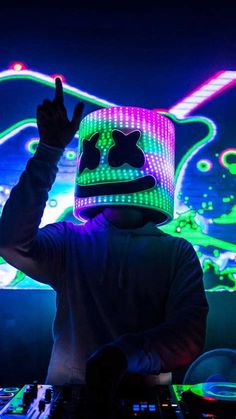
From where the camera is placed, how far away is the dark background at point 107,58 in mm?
2055

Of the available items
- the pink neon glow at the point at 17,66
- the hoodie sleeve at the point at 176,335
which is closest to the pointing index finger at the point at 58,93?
the hoodie sleeve at the point at 176,335

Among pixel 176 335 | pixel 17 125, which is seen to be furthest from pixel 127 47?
pixel 176 335

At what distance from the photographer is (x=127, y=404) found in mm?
945

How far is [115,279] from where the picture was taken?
1419 millimetres

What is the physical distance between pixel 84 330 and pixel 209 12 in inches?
64.9

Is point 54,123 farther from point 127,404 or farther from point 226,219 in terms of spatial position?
point 226,219

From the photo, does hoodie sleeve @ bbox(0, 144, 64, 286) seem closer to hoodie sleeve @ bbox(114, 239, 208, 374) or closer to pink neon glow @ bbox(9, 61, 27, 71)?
hoodie sleeve @ bbox(114, 239, 208, 374)

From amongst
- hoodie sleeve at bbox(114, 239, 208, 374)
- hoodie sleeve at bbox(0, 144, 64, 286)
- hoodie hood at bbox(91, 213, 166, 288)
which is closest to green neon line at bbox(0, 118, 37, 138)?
hoodie hood at bbox(91, 213, 166, 288)

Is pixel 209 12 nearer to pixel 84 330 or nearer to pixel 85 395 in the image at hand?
pixel 84 330

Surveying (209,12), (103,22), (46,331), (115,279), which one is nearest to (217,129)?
(209,12)

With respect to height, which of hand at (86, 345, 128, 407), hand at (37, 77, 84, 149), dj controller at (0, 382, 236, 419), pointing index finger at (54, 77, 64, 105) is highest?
pointing index finger at (54, 77, 64, 105)

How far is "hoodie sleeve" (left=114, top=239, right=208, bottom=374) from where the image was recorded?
3.60ft

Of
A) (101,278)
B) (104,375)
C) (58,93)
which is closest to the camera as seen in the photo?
(104,375)

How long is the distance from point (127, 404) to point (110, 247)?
61cm
